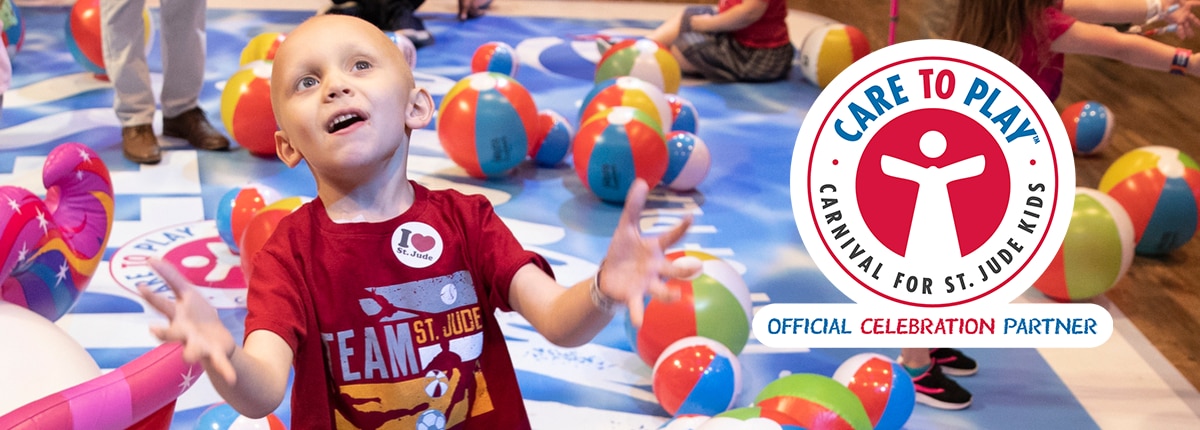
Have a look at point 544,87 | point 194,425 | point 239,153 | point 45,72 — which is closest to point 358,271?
point 194,425

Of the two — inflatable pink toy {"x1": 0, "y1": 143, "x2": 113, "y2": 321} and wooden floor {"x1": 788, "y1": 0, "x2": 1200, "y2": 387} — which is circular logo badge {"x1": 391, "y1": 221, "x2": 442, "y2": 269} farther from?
wooden floor {"x1": 788, "y1": 0, "x2": 1200, "y2": 387}

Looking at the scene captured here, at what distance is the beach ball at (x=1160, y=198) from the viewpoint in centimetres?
318

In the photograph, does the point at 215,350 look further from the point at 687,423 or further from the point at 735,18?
the point at 735,18

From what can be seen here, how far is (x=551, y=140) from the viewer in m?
3.82

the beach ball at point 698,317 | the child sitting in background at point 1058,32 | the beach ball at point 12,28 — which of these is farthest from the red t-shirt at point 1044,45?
the beach ball at point 12,28

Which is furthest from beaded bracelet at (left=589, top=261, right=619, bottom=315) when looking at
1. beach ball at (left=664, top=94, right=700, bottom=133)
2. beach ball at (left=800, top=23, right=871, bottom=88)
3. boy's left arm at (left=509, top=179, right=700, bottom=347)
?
beach ball at (left=800, top=23, right=871, bottom=88)

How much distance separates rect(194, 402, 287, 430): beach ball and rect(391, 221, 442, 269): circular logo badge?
82 cm

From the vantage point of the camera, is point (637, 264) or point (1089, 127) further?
point (1089, 127)

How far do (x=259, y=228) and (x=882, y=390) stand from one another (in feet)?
4.65

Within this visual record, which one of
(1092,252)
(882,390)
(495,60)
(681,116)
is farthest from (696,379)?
(495,60)

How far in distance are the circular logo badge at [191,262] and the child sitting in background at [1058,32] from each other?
179cm

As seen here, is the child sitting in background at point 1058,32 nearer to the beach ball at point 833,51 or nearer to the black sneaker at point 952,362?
the black sneaker at point 952,362

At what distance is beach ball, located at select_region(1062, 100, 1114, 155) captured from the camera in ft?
13.1

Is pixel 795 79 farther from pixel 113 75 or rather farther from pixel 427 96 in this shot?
pixel 427 96
